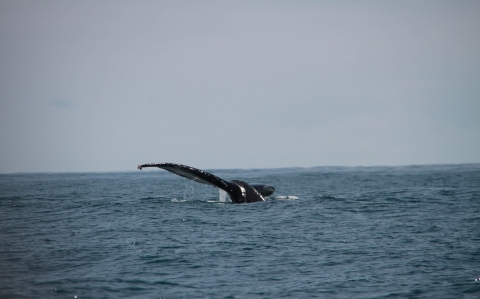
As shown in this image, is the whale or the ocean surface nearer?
the ocean surface

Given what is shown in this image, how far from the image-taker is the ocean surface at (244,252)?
11.0 meters

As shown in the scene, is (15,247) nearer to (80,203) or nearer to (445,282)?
(445,282)

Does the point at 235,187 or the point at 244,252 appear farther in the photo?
the point at 235,187

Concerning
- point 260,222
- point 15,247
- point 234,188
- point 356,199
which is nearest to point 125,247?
point 15,247

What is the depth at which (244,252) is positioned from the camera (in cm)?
1428

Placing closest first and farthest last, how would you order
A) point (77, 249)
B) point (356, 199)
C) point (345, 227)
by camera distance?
point (77, 249) → point (345, 227) → point (356, 199)

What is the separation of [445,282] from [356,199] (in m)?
16.5

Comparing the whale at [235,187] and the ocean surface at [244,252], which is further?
the whale at [235,187]

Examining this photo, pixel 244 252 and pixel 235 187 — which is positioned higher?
pixel 235 187

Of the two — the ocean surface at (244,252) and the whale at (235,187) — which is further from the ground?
the whale at (235,187)

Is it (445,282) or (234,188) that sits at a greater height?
(234,188)

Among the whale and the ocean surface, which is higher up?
the whale

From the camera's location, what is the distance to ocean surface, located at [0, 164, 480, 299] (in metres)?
11.0

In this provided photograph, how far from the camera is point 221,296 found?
10.5 metres
